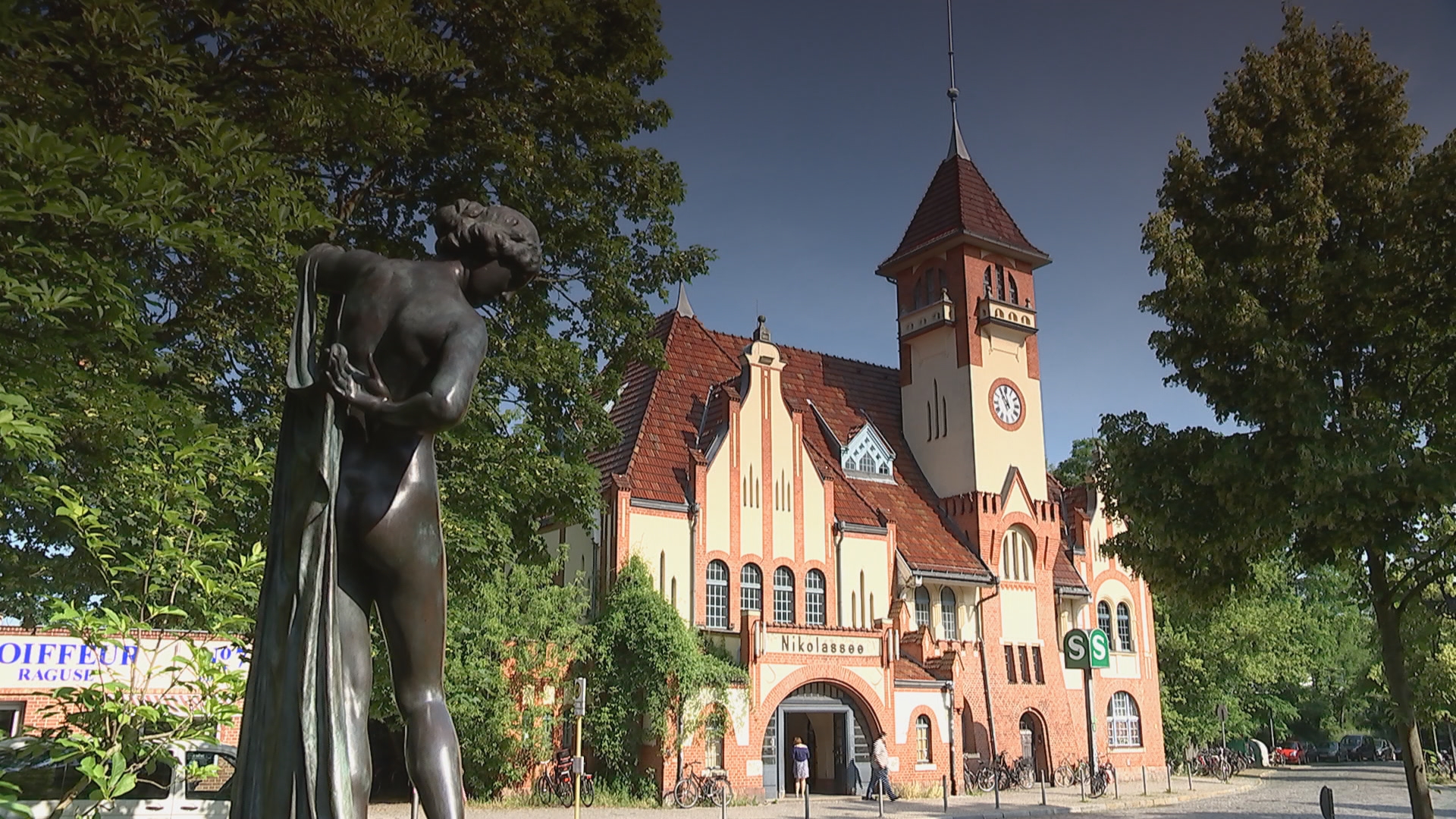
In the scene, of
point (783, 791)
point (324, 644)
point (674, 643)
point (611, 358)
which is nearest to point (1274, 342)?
point (611, 358)

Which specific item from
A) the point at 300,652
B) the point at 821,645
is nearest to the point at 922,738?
the point at 821,645

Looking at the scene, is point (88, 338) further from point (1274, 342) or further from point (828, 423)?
point (828, 423)

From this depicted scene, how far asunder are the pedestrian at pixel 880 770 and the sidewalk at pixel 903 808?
1.23 feet

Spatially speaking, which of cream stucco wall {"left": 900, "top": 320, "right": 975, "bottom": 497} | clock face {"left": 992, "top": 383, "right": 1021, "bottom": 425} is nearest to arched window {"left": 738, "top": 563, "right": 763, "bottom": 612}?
cream stucco wall {"left": 900, "top": 320, "right": 975, "bottom": 497}

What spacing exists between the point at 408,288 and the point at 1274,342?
1337 centimetres

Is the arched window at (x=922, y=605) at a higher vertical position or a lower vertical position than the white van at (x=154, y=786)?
higher

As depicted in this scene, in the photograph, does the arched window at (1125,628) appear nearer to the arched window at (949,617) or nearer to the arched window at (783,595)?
the arched window at (949,617)

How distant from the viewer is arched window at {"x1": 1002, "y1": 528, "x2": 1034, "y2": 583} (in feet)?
122

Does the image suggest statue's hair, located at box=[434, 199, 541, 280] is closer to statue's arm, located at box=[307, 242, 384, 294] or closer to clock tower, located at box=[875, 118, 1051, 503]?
statue's arm, located at box=[307, 242, 384, 294]

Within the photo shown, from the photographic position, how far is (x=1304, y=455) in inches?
547

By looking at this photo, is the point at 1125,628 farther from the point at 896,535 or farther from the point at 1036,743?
the point at 896,535

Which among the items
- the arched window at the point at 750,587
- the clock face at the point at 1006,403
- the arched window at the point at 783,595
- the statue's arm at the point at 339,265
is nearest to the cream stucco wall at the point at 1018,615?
the clock face at the point at 1006,403

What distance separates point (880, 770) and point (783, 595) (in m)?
5.94

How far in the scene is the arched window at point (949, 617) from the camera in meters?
35.3
